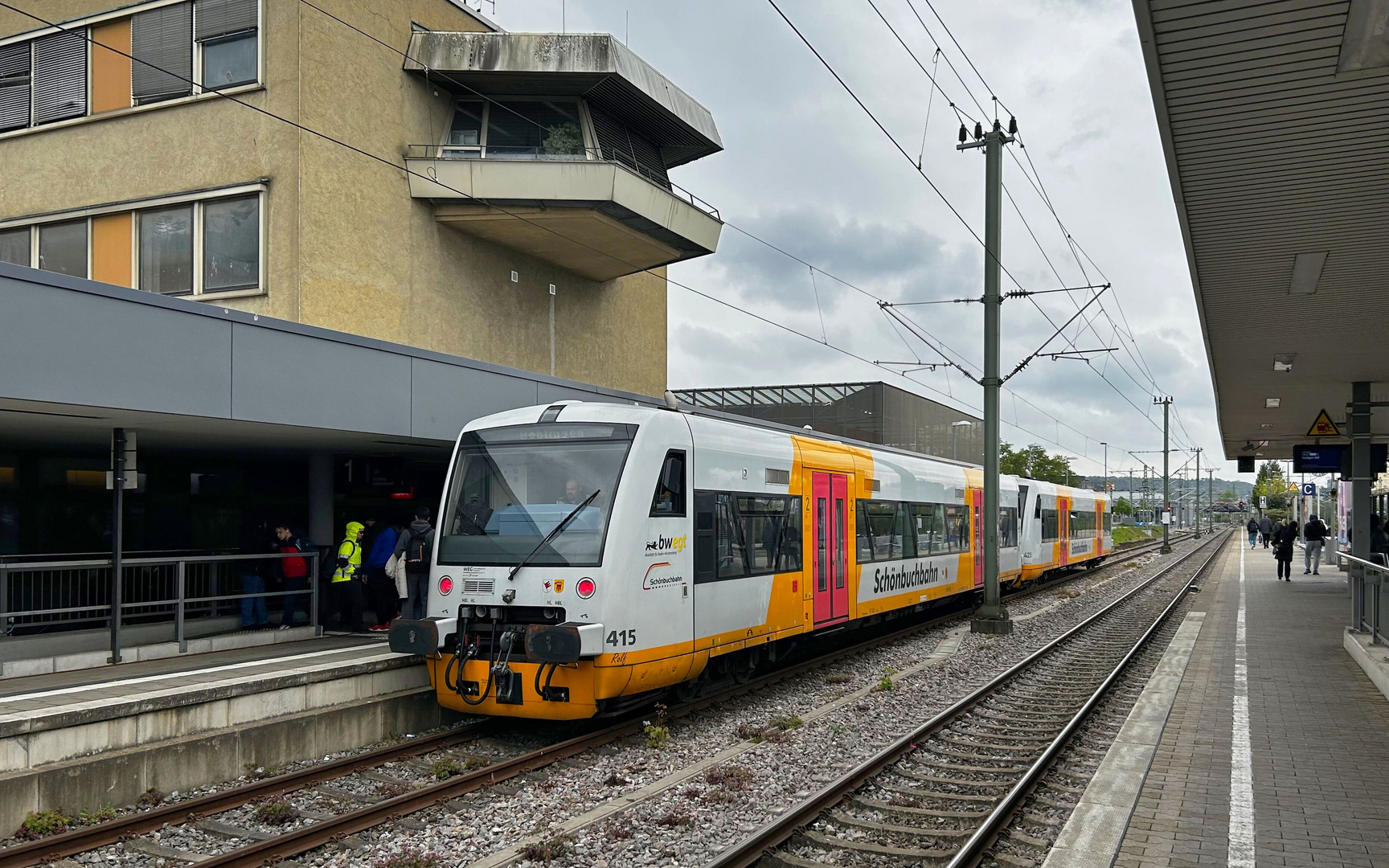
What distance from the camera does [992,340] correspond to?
18453mm

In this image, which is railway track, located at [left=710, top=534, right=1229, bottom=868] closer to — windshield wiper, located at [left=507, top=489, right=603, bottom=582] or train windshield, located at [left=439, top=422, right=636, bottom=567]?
train windshield, located at [left=439, top=422, right=636, bottom=567]

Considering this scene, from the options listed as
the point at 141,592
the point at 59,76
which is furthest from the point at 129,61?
the point at 141,592

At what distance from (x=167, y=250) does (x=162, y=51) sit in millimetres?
3255

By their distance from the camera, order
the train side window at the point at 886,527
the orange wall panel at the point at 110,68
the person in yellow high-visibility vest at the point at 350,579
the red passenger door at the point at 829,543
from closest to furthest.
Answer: the person in yellow high-visibility vest at the point at 350,579 < the red passenger door at the point at 829,543 < the train side window at the point at 886,527 < the orange wall panel at the point at 110,68

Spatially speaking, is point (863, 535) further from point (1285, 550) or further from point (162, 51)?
point (1285, 550)

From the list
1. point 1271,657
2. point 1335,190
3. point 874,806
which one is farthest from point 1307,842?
point 1271,657

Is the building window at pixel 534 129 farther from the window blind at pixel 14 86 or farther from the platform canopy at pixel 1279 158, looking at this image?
the platform canopy at pixel 1279 158

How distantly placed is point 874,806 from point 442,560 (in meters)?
4.63

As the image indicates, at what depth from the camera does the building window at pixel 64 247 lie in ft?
60.8

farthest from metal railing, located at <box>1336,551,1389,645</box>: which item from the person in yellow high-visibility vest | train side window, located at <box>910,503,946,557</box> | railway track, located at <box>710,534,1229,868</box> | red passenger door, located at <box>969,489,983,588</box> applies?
the person in yellow high-visibility vest

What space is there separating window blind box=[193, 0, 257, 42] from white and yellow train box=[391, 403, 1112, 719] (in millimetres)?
10285

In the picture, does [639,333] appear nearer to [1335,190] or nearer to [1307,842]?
[1335,190]

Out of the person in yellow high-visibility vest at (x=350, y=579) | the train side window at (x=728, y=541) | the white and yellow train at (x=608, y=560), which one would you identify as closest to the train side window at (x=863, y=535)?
the white and yellow train at (x=608, y=560)

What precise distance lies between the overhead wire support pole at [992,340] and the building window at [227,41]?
38.1ft
